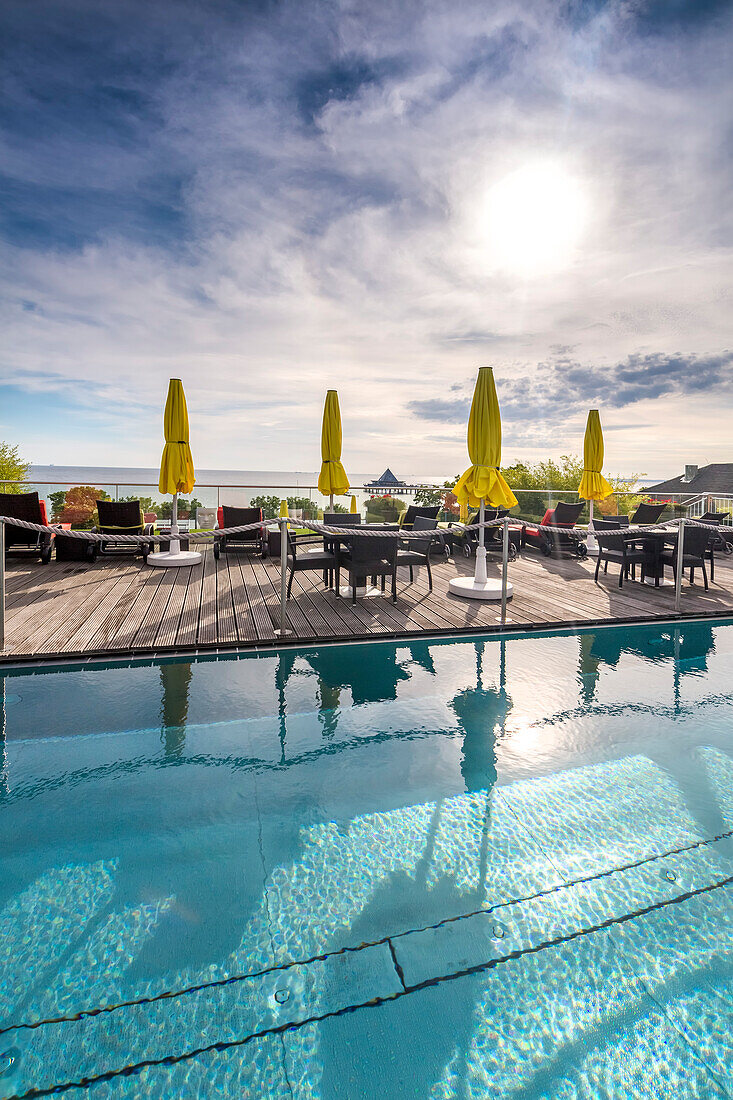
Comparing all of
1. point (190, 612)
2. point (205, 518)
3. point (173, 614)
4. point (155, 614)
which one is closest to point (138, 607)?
point (155, 614)

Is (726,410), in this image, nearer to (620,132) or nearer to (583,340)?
(583,340)

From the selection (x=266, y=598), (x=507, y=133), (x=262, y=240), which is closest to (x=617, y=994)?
(x=266, y=598)

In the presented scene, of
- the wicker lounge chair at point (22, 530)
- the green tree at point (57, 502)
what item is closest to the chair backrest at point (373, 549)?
the wicker lounge chair at point (22, 530)

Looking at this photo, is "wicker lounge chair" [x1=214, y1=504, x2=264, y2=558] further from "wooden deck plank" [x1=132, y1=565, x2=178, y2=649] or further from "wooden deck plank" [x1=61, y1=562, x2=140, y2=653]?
"wooden deck plank" [x1=61, y1=562, x2=140, y2=653]

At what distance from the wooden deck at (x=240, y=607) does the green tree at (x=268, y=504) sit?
2318 mm

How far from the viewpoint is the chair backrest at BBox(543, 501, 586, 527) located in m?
9.80

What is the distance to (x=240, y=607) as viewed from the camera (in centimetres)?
609

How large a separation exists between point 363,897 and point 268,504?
9.10 m

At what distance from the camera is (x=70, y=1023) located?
165cm

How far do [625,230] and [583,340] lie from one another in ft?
16.4

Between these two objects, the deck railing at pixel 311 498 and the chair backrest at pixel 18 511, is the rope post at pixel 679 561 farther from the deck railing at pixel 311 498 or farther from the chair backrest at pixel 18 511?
the chair backrest at pixel 18 511

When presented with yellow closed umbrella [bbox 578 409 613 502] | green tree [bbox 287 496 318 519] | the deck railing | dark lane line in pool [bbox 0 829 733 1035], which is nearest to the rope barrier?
yellow closed umbrella [bbox 578 409 613 502]

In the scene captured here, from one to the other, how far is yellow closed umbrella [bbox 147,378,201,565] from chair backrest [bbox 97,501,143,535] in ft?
1.77

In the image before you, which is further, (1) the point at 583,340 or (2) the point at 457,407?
(2) the point at 457,407
